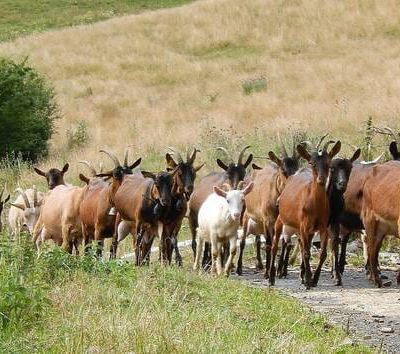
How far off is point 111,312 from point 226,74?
116 ft

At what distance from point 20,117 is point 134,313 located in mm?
26094

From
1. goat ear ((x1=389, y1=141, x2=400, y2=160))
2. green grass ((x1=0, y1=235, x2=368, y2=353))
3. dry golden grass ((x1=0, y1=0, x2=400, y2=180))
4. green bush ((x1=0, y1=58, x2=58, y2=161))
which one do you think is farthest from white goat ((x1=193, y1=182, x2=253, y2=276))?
green bush ((x1=0, y1=58, x2=58, y2=161))

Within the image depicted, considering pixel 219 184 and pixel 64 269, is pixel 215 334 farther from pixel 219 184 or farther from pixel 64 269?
pixel 219 184

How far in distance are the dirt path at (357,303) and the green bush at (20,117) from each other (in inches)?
747

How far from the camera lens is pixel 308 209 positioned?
14305mm

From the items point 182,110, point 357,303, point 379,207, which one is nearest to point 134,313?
point 357,303

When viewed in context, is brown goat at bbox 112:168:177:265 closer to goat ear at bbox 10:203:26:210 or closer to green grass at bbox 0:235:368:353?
green grass at bbox 0:235:368:353

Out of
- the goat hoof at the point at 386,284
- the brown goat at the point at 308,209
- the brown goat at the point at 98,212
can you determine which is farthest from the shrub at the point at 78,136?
the goat hoof at the point at 386,284

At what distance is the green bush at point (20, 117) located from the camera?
3381 cm

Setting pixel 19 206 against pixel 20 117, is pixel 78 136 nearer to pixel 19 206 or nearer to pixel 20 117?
pixel 20 117

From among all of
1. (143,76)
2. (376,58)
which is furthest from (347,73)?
(143,76)

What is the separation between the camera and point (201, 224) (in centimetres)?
1598

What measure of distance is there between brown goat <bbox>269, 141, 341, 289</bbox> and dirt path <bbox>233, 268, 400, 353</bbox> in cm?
38

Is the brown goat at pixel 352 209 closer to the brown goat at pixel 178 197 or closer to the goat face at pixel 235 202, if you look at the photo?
the goat face at pixel 235 202
